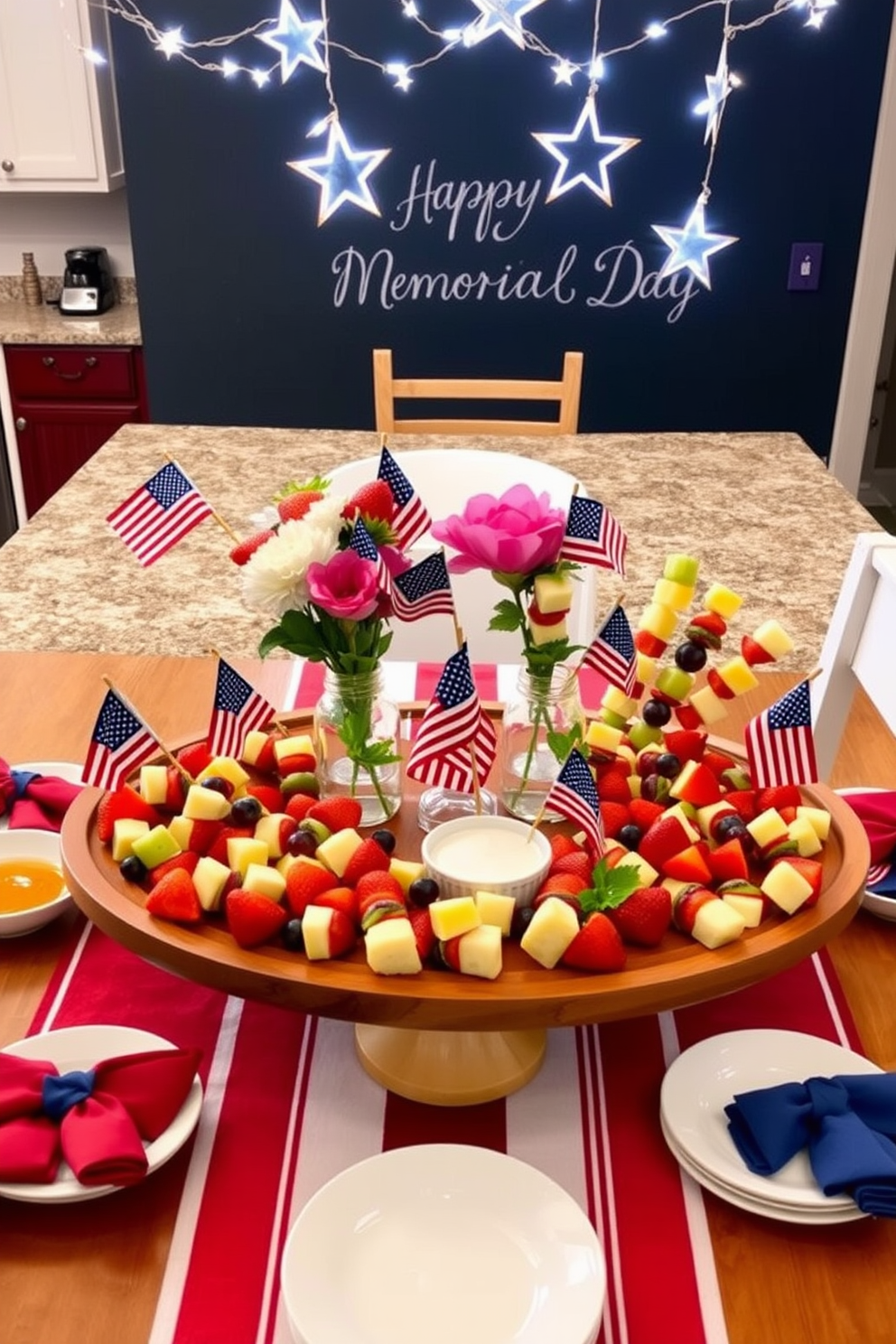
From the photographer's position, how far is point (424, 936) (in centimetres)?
87

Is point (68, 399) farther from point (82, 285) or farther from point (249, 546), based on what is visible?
point (249, 546)

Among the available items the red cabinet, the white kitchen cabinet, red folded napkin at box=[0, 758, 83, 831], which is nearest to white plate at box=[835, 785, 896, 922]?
red folded napkin at box=[0, 758, 83, 831]

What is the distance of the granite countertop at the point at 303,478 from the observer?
1705 millimetres

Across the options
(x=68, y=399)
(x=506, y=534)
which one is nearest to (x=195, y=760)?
(x=506, y=534)

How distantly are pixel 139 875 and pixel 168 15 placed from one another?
3255mm

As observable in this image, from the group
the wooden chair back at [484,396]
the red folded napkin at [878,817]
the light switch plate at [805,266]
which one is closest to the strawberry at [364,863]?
the red folded napkin at [878,817]

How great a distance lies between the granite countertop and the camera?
1.71 meters

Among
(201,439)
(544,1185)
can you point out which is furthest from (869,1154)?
(201,439)

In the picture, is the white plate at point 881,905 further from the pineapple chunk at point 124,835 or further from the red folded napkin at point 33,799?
the red folded napkin at point 33,799

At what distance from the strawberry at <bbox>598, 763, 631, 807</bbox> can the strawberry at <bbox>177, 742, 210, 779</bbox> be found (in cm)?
36

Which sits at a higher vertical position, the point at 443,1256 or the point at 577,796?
the point at 577,796

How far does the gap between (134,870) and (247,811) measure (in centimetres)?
10

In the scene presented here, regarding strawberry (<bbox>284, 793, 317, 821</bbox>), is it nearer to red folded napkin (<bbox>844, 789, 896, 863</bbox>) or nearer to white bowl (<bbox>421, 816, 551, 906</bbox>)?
white bowl (<bbox>421, 816, 551, 906</bbox>)

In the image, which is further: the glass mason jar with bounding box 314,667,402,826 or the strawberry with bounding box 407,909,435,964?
the glass mason jar with bounding box 314,667,402,826
